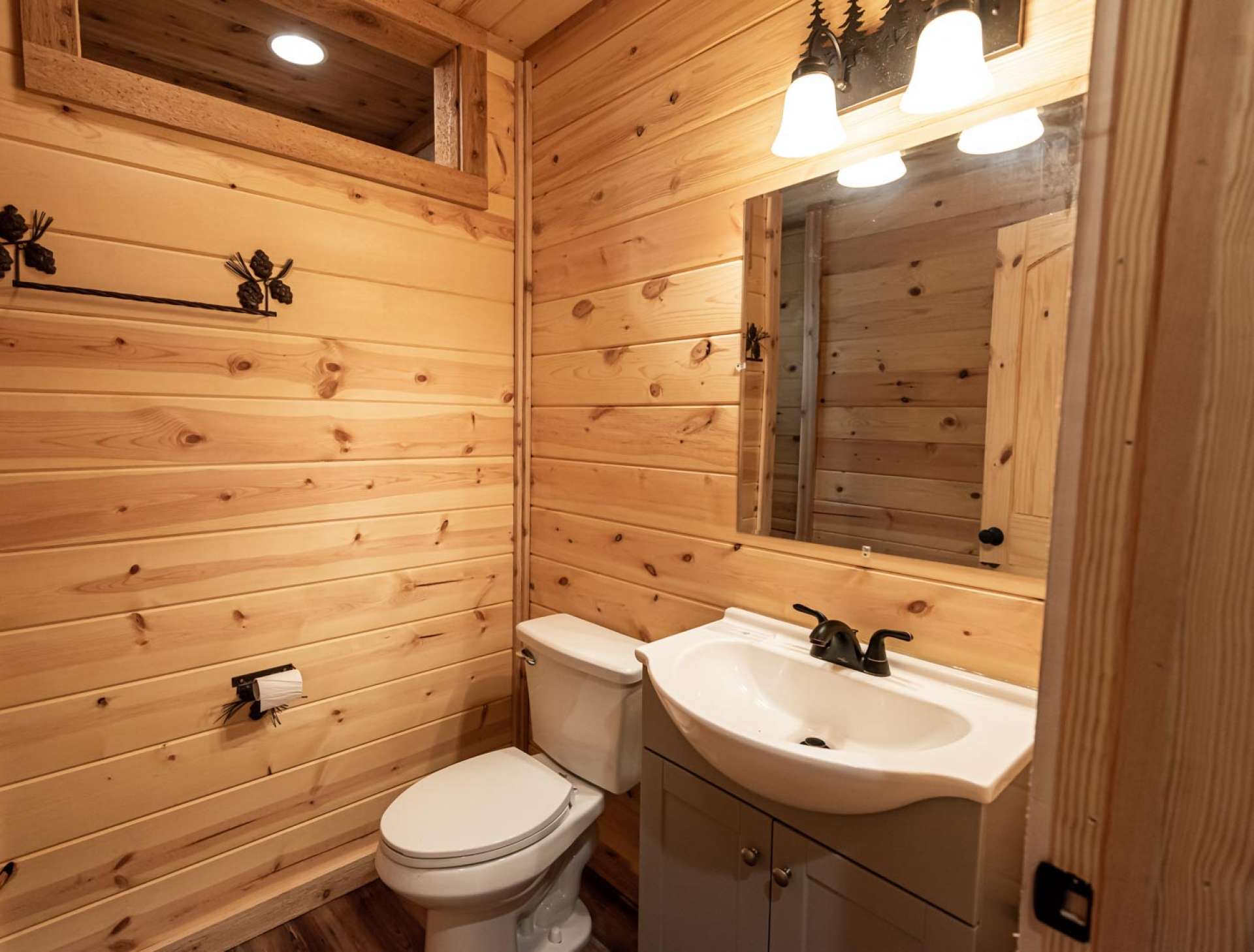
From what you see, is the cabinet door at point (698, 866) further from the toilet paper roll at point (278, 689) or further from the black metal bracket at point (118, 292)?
the black metal bracket at point (118, 292)

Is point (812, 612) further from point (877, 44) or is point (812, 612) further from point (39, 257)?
point (39, 257)

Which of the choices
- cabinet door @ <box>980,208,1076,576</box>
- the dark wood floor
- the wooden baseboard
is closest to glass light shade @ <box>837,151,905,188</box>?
cabinet door @ <box>980,208,1076,576</box>

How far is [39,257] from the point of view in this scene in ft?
4.54

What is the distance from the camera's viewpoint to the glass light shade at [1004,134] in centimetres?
109

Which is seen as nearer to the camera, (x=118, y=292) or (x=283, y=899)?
(x=118, y=292)

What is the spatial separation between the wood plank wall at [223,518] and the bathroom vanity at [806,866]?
992 mm

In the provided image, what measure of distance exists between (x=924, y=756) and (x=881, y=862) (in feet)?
0.60

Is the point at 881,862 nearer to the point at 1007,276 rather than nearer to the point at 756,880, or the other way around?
the point at 756,880

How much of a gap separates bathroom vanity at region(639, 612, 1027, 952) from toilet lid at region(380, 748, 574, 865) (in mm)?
287

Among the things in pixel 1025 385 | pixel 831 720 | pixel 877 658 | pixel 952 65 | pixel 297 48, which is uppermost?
pixel 297 48

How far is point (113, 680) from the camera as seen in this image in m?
1.53

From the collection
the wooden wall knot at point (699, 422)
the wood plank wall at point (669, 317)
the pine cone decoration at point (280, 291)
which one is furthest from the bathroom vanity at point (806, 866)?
the pine cone decoration at point (280, 291)

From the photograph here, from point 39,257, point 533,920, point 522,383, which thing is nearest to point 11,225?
point 39,257

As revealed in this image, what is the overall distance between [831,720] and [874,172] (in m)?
1.09
